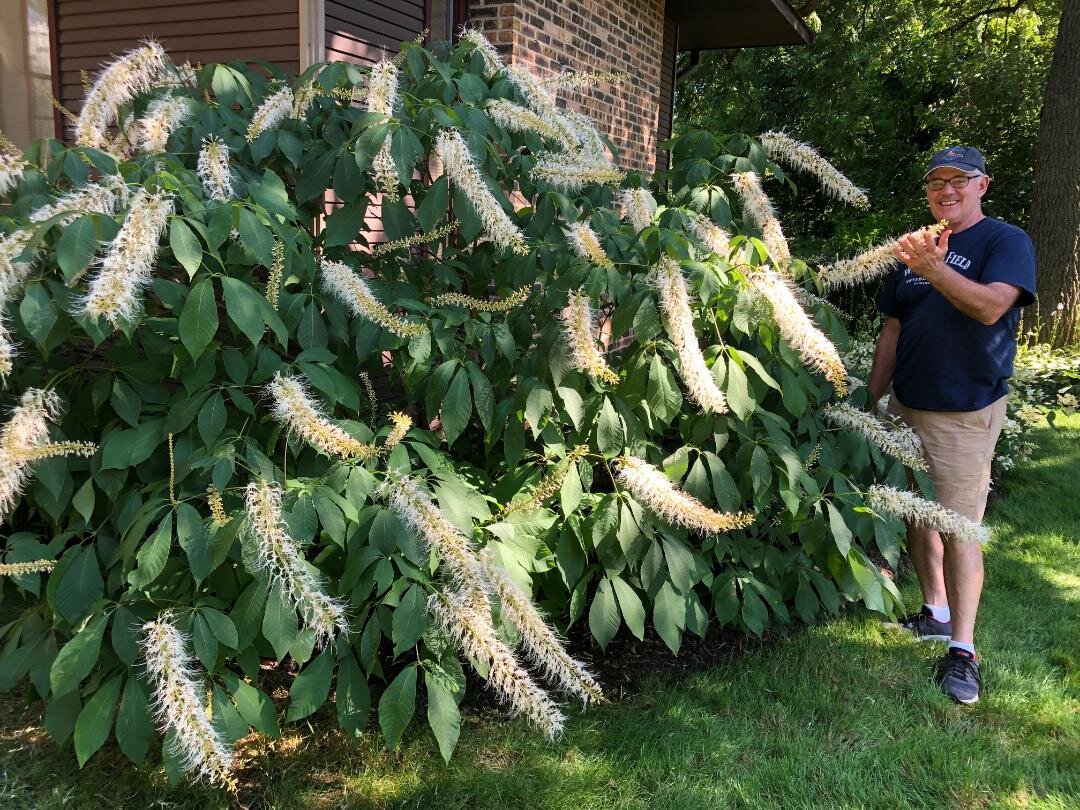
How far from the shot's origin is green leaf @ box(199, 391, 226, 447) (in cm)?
216

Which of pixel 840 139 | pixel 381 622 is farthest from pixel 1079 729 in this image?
pixel 840 139

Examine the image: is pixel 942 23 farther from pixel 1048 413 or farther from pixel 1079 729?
pixel 1079 729

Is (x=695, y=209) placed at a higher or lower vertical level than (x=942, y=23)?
lower

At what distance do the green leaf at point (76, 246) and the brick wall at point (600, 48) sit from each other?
3.01 m

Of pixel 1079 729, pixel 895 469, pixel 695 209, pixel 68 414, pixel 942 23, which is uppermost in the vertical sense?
pixel 942 23

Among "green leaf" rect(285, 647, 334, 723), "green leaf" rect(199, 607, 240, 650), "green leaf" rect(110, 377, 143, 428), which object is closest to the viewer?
"green leaf" rect(199, 607, 240, 650)

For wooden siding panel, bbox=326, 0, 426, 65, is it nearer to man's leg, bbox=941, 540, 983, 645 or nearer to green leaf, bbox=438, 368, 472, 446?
green leaf, bbox=438, 368, 472, 446

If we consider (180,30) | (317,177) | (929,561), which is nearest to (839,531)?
(929,561)

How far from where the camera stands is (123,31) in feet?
15.5

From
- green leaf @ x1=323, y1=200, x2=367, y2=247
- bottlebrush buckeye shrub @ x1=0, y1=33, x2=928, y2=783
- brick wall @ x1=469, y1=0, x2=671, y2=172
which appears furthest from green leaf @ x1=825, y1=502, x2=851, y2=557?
brick wall @ x1=469, y1=0, x2=671, y2=172

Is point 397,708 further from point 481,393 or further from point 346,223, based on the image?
point 346,223

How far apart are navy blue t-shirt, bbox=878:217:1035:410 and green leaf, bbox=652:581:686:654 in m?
1.52

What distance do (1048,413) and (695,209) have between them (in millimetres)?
4531

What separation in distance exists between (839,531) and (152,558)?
218cm
